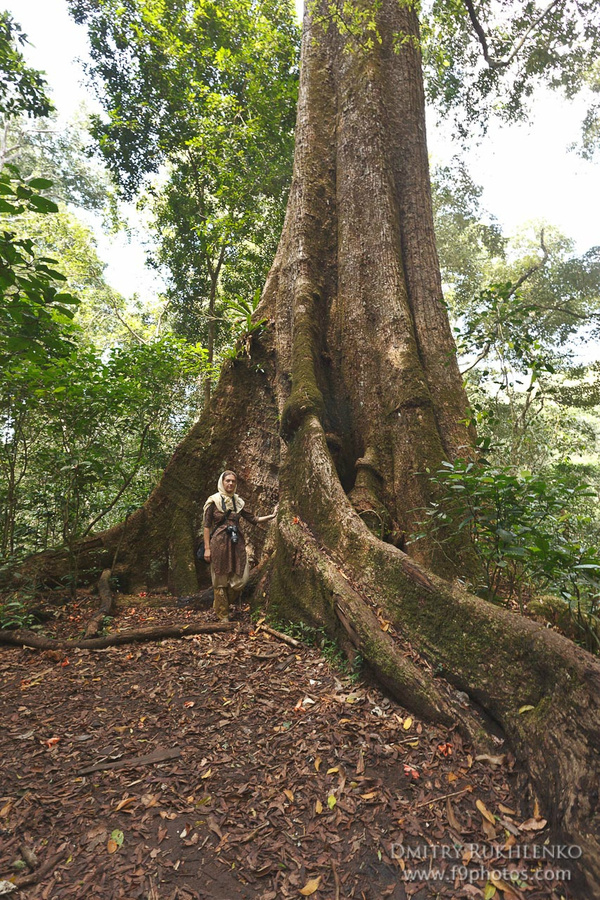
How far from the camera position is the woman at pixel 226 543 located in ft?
15.3

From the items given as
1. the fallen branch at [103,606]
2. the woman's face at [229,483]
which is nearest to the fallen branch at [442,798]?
the fallen branch at [103,606]


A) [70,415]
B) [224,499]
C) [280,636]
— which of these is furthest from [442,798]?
[70,415]

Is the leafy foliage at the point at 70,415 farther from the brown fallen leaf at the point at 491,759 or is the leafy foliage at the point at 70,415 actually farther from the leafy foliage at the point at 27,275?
the brown fallen leaf at the point at 491,759

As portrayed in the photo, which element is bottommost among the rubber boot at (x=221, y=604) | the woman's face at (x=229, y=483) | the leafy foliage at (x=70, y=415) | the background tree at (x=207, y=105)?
the rubber boot at (x=221, y=604)

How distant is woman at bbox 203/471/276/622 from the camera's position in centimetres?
466

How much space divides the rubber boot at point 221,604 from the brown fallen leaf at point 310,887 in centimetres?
282

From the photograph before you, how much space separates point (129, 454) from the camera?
6375mm

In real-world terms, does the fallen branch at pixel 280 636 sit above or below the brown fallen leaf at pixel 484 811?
above

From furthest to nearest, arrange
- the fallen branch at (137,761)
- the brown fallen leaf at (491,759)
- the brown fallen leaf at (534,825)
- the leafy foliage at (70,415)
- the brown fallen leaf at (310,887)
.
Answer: the leafy foliage at (70,415), the fallen branch at (137,761), the brown fallen leaf at (491,759), the brown fallen leaf at (534,825), the brown fallen leaf at (310,887)

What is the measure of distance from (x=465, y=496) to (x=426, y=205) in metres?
4.53

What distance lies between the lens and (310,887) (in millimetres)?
1788

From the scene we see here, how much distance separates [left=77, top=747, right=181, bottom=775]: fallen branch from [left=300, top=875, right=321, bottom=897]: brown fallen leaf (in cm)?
99

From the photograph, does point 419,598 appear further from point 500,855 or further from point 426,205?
point 426,205

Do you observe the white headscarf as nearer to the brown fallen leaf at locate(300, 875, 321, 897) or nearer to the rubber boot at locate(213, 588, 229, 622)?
the rubber boot at locate(213, 588, 229, 622)
